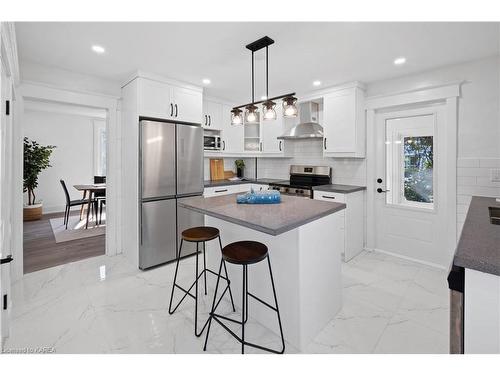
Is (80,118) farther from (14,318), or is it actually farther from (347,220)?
(347,220)

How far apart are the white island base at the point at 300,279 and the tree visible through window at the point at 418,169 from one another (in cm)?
183

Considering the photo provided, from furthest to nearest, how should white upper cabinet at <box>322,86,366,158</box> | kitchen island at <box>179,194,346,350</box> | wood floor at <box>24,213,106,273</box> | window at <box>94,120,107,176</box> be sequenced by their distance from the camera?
window at <box>94,120,107,176</box> < white upper cabinet at <box>322,86,366,158</box> < wood floor at <box>24,213,106,273</box> < kitchen island at <box>179,194,346,350</box>

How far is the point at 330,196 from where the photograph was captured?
134 inches

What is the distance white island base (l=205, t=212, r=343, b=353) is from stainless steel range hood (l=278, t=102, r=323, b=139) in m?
1.96

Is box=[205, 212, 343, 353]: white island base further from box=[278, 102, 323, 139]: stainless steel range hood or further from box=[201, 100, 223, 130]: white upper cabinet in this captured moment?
box=[201, 100, 223, 130]: white upper cabinet

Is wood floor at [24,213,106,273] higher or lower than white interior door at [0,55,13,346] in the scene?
lower

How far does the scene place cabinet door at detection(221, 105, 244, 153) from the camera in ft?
14.5

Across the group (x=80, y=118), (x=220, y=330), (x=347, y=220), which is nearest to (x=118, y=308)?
(x=220, y=330)

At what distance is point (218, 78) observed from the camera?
3.29 m

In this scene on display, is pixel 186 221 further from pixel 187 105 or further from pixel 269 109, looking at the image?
pixel 269 109

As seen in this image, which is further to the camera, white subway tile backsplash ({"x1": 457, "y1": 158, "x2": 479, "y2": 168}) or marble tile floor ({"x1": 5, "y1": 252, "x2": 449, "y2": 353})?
white subway tile backsplash ({"x1": 457, "y1": 158, "x2": 479, "y2": 168})

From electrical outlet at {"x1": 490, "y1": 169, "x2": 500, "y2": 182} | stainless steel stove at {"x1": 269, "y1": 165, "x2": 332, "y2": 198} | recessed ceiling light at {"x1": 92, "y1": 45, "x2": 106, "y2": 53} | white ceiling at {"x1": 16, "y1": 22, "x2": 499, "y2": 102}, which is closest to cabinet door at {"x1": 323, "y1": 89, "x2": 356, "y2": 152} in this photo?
white ceiling at {"x1": 16, "y1": 22, "x2": 499, "y2": 102}

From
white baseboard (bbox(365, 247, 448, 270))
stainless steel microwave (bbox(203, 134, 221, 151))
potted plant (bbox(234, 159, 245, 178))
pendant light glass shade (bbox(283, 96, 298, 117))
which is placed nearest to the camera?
pendant light glass shade (bbox(283, 96, 298, 117))

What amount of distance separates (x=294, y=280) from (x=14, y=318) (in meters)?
2.30
